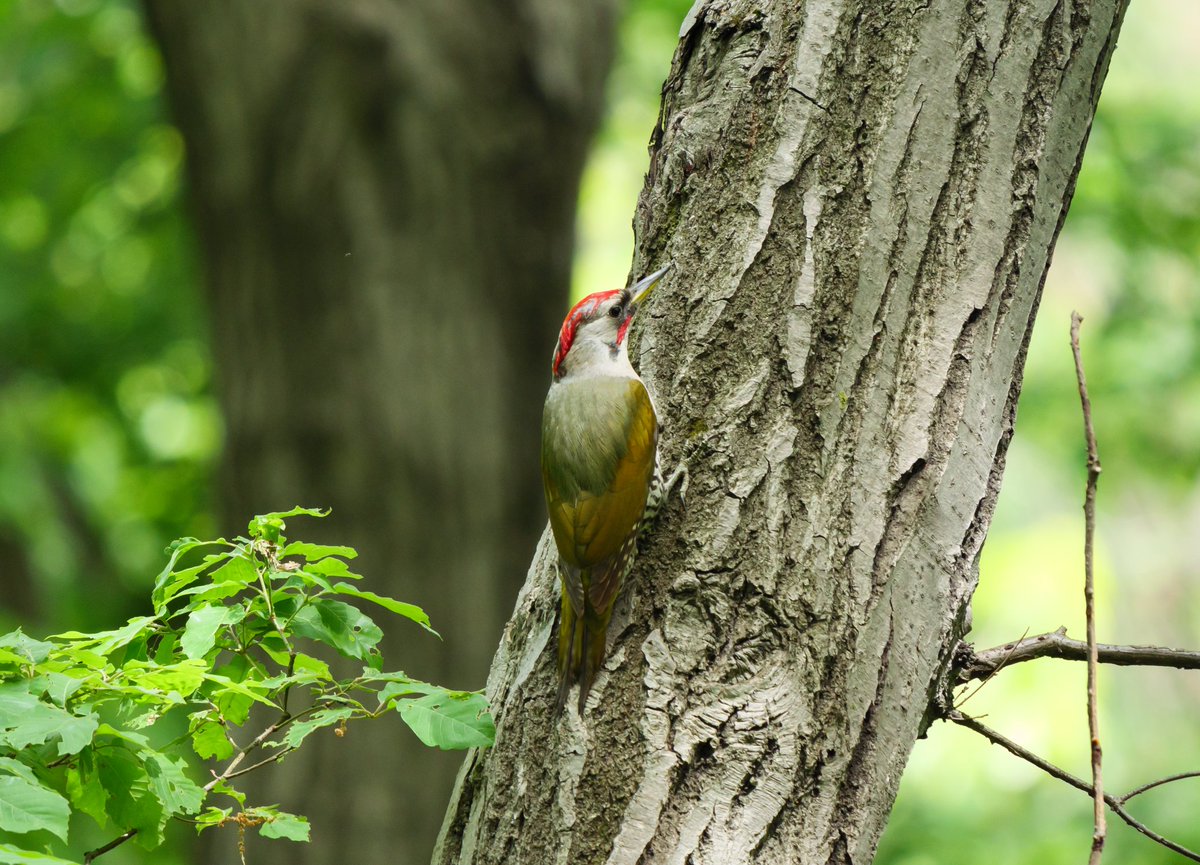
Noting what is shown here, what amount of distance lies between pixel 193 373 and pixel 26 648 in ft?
23.9

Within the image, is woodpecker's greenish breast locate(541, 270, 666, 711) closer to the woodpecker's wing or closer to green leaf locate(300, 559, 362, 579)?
the woodpecker's wing

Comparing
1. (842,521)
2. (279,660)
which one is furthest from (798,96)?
(279,660)

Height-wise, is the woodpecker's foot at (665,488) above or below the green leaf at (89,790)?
above

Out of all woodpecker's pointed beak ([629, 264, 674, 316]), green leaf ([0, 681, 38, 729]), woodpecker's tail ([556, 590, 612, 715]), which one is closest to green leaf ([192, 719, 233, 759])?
green leaf ([0, 681, 38, 729])

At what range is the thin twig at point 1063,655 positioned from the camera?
7.13 feet

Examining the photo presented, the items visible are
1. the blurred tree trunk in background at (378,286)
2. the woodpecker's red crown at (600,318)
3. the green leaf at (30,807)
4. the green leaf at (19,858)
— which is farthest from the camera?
the blurred tree trunk in background at (378,286)

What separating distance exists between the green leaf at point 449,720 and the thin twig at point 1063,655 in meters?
0.98

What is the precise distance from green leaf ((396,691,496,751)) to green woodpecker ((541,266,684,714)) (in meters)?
0.21

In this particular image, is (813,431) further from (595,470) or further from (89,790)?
(89,790)

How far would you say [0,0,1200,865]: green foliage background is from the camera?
694 cm

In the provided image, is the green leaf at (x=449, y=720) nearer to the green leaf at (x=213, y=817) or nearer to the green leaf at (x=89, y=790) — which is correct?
the green leaf at (x=213, y=817)

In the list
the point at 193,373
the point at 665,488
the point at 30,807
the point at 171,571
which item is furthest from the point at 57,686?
the point at 193,373

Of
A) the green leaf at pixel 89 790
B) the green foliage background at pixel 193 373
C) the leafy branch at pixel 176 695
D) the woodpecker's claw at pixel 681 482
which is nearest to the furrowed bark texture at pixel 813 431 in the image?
the woodpecker's claw at pixel 681 482

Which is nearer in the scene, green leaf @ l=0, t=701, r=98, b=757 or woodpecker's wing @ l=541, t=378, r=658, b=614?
green leaf @ l=0, t=701, r=98, b=757
